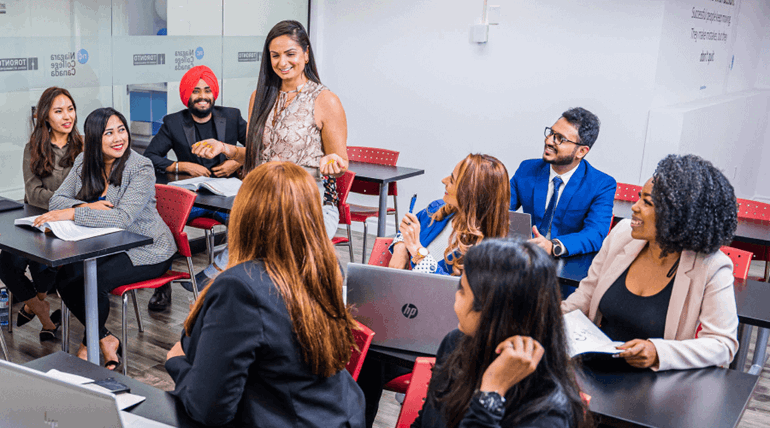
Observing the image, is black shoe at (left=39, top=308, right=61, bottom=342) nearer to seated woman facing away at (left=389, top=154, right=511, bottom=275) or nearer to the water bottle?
the water bottle

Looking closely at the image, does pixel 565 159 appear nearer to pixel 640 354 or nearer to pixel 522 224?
pixel 522 224

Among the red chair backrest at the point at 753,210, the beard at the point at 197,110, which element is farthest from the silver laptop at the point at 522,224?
the beard at the point at 197,110

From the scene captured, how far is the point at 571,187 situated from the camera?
3.14m

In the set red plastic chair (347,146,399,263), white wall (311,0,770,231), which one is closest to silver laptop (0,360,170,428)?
red plastic chair (347,146,399,263)

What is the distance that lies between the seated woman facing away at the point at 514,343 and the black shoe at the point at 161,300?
10.3 feet

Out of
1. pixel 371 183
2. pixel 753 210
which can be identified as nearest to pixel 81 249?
pixel 371 183

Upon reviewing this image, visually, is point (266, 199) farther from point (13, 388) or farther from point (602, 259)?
point (602, 259)

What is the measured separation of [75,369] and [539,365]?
1.16 meters

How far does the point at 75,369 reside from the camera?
65.4 inches

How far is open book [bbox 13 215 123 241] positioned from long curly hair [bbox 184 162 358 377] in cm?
146

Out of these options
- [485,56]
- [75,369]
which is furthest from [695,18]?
[75,369]

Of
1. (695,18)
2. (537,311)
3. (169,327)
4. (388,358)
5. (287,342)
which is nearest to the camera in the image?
(537,311)

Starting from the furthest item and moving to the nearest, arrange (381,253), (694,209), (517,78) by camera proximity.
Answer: (517,78)
(381,253)
(694,209)

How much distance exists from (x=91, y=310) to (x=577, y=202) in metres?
2.24
